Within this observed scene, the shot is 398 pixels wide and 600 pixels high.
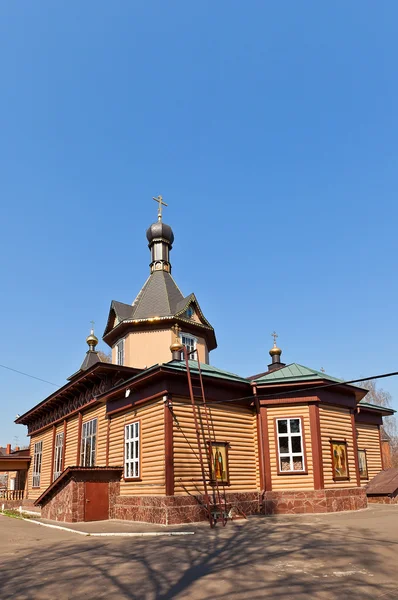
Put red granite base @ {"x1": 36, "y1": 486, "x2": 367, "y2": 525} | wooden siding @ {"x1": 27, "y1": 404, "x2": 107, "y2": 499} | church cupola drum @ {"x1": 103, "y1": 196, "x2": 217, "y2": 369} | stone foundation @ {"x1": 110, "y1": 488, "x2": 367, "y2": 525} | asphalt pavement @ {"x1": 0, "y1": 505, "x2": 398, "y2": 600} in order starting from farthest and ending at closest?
1. church cupola drum @ {"x1": 103, "y1": 196, "x2": 217, "y2": 369}
2. wooden siding @ {"x1": 27, "y1": 404, "x2": 107, "y2": 499}
3. red granite base @ {"x1": 36, "y1": 486, "x2": 367, "y2": 525}
4. stone foundation @ {"x1": 110, "y1": 488, "x2": 367, "y2": 525}
5. asphalt pavement @ {"x1": 0, "y1": 505, "x2": 398, "y2": 600}

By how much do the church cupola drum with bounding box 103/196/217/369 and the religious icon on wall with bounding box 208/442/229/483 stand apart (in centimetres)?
586

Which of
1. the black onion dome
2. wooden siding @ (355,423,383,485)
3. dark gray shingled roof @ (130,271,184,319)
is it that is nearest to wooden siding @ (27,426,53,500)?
dark gray shingled roof @ (130,271,184,319)

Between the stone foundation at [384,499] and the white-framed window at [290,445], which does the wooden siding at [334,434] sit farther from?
the stone foundation at [384,499]

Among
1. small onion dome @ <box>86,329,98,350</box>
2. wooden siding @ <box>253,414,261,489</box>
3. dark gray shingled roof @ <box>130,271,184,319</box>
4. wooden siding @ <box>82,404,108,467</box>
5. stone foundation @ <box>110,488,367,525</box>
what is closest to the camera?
stone foundation @ <box>110,488,367,525</box>

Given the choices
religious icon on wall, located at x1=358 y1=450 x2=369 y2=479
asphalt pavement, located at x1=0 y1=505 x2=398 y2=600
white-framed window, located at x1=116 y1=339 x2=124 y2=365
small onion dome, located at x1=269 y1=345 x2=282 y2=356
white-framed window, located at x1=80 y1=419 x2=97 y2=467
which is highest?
small onion dome, located at x1=269 y1=345 x2=282 y2=356

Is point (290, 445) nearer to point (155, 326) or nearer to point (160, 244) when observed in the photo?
point (155, 326)

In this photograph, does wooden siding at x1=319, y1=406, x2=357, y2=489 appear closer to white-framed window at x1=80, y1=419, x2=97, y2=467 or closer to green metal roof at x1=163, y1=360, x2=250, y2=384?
green metal roof at x1=163, y1=360, x2=250, y2=384

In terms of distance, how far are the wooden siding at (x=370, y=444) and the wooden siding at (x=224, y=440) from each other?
8.86 m

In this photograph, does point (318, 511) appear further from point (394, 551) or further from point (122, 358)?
point (122, 358)

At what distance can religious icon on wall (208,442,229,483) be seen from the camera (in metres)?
15.8

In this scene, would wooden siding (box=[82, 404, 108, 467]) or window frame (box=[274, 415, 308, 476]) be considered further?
wooden siding (box=[82, 404, 108, 467])

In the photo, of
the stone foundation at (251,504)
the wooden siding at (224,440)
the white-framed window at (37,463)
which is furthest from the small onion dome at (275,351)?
the white-framed window at (37,463)

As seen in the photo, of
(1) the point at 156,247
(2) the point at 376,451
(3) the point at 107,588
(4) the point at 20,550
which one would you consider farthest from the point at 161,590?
(1) the point at 156,247

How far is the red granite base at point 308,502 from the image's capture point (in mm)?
16016
